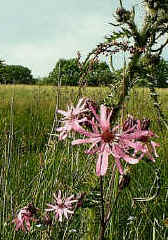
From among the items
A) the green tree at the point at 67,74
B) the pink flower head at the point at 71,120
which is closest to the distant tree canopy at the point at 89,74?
the green tree at the point at 67,74

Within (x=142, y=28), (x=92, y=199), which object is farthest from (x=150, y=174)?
(x=142, y=28)

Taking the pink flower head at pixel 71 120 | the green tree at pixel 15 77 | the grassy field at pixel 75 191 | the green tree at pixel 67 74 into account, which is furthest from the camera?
the green tree at pixel 15 77

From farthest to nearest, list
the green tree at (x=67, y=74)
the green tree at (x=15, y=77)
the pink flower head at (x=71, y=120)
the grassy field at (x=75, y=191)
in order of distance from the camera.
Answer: the green tree at (x=15, y=77) → the green tree at (x=67, y=74) → the grassy field at (x=75, y=191) → the pink flower head at (x=71, y=120)

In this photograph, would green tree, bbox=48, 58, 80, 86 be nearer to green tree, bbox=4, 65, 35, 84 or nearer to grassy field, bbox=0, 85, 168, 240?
grassy field, bbox=0, 85, 168, 240

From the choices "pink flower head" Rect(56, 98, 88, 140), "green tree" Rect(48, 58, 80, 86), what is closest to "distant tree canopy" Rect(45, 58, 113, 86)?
"green tree" Rect(48, 58, 80, 86)

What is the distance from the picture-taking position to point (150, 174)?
202 centimetres

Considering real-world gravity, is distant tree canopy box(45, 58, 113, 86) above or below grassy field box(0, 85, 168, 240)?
above

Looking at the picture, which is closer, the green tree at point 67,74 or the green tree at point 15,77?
the green tree at point 67,74

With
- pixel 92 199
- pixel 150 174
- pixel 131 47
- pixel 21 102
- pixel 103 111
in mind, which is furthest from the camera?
pixel 21 102

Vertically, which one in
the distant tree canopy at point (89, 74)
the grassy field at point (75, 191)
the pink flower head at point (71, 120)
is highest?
the distant tree canopy at point (89, 74)

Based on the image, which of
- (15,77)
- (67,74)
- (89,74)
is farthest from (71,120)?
(15,77)

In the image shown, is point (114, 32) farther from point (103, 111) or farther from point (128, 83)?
point (103, 111)

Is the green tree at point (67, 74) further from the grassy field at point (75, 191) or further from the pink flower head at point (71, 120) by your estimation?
the pink flower head at point (71, 120)

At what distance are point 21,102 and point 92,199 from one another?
14.3ft
